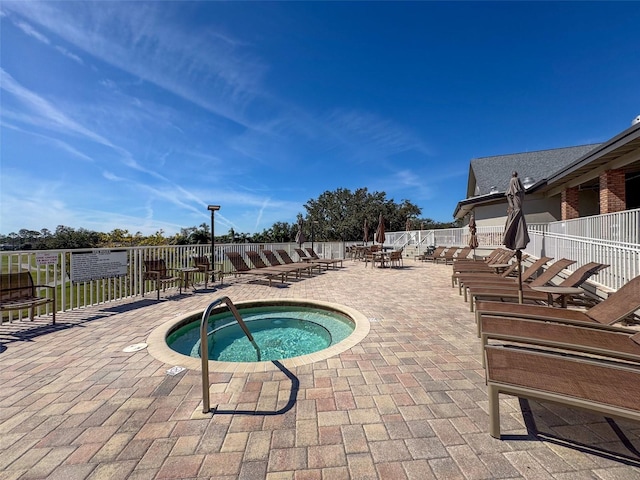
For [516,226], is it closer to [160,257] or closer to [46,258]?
[160,257]

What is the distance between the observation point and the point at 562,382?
169cm

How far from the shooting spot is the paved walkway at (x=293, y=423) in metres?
1.57

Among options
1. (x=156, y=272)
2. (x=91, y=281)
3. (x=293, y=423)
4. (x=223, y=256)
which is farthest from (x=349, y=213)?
(x=293, y=423)

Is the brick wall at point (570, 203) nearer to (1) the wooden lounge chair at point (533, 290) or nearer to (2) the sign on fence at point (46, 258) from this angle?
(1) the wooden lounge chair at point (533, 290)

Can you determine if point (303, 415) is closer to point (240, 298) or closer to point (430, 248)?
point (240, 298)

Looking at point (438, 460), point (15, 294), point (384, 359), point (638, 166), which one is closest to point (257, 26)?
point (15, 294)

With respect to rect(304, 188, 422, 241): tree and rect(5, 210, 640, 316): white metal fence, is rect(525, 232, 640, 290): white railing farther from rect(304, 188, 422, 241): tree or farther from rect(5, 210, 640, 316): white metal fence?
rect(304, 188, 422, 241): tree

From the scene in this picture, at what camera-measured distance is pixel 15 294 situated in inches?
164

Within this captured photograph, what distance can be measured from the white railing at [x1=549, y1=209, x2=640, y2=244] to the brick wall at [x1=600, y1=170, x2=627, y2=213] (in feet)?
2.38

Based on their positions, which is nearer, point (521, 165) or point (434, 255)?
point (434, 255)

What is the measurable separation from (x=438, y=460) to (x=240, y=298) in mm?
5421

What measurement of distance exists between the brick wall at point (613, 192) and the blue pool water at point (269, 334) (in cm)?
870

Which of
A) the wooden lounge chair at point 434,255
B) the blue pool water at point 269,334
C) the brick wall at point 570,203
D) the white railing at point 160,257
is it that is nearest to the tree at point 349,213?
the wooden lounge chair at point 434,255

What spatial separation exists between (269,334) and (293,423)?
9.47ft
